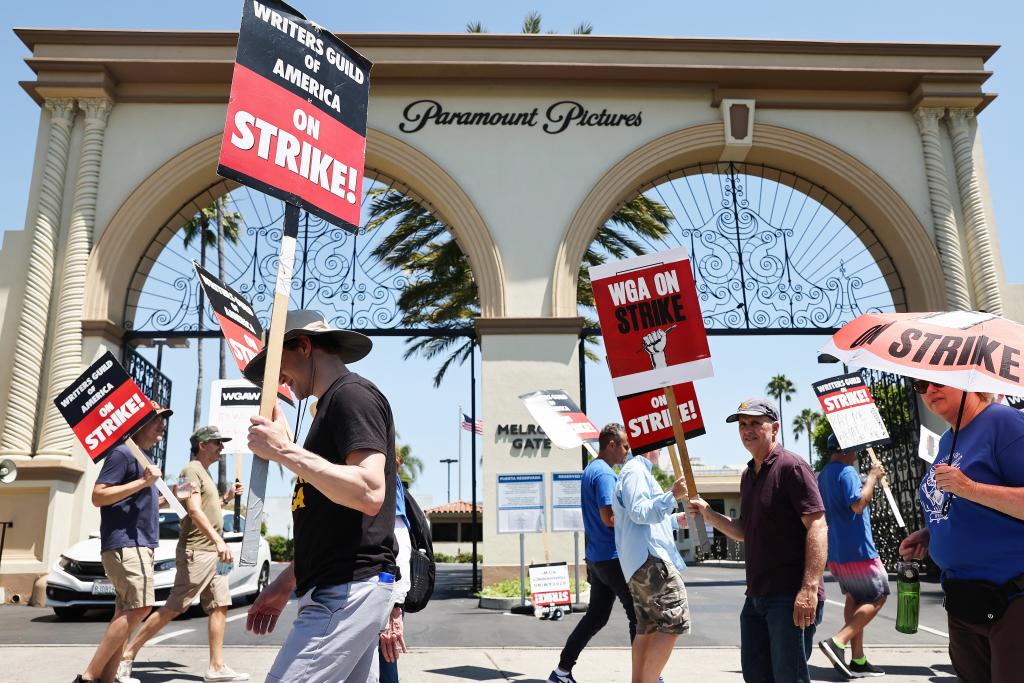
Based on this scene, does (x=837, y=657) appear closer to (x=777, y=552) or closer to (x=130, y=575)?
(x=777, y=552)

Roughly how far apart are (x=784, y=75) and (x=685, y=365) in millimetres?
11814

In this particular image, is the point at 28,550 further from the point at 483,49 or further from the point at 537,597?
the point at 483,49

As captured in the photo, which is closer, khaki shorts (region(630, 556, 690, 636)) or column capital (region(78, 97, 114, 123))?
khaki shorts (region(630, 556, 690, 636))

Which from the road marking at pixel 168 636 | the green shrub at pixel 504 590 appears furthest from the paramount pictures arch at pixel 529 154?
the road marking at pixel 168 636

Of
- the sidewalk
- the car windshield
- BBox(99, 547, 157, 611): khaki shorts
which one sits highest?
the car windshield

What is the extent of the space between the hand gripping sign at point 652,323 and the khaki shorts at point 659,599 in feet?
2.36

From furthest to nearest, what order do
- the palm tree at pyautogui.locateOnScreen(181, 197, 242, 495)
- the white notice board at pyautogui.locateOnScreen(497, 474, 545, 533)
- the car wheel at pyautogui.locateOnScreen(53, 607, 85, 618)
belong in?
the palm tree at pyautogui.locateOnScreen(181, 197, 242, 495) → the white notice board at pyautogui.locateOnScreen(497, 474, 545, 533) → the car wheel at pyautogui.locateOnScreen(53, 607, 85, 618)

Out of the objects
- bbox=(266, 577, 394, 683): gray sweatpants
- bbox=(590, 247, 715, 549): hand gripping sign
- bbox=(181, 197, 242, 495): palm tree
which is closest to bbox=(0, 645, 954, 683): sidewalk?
bbox=(590, 247, 715, 549): hand gripping sign

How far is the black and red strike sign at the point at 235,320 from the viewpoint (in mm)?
4574

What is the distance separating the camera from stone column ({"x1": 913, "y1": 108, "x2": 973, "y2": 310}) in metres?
14.5

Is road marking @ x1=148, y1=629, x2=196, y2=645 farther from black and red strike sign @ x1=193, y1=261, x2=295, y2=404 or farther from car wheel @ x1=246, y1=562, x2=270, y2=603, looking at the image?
black and red strike sign @ x1=193, y1=261, x2=295, y2=404

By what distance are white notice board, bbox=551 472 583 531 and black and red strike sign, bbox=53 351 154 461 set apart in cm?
626

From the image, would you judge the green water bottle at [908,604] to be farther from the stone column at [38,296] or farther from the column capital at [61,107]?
the column capital at [61,107]

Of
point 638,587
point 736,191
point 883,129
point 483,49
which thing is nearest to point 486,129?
point 483,49
